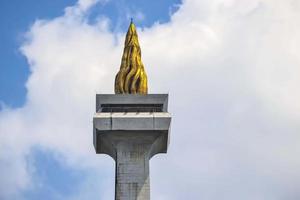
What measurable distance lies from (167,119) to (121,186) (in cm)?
450

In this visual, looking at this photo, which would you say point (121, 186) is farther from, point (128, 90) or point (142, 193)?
point (128, 90)

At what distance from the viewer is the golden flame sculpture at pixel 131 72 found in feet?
122

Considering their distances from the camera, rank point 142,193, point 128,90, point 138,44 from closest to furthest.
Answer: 1. point 142,193
2. point 128,90
3. point 138,44

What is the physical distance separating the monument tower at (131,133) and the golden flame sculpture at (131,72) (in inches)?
25.9

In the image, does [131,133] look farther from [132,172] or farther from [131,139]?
[132,172]

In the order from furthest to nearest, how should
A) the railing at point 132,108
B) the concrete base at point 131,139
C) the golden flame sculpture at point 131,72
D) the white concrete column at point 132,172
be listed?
the golden flame sculpture at point 131,72, the railing at point 132,108, the concrete base at point 131,139, the white concrete column at point 132,172

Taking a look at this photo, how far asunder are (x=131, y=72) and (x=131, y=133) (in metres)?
4.80

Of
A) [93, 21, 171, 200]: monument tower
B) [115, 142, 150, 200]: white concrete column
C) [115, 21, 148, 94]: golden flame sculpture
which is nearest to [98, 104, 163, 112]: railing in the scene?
[93, 21, 171, 200]: monument tower

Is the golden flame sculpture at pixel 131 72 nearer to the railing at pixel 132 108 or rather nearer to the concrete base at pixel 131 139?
the railing at pixel 132 108

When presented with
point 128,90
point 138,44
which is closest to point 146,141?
point 128,90

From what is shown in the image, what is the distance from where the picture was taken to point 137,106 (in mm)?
35750

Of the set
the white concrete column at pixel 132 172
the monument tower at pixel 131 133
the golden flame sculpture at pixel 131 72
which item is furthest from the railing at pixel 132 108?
the white concrete column at pixel 132 172

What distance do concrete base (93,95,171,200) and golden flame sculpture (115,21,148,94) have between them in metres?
1.82

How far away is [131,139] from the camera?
1380 inches
